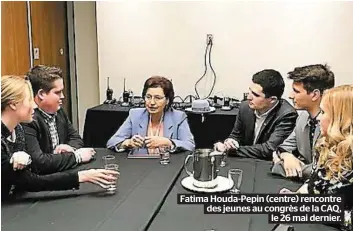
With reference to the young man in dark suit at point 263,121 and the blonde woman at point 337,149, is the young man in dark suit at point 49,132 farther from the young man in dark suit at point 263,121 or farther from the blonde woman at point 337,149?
the blonde woman at point 337,149

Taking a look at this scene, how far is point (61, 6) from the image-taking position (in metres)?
4.97

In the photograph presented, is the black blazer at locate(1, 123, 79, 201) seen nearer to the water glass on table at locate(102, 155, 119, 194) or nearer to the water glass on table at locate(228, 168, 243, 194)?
the water glass on table at locate(102, 155, 119, 194)

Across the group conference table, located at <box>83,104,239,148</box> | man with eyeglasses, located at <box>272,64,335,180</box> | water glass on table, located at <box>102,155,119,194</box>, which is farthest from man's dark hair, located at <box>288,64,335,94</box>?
conference table, located at <box>83,104,239,148</box>

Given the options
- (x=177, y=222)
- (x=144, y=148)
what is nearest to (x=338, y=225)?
(x=177, y=222)

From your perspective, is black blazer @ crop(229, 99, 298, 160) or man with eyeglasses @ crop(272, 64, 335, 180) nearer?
man with eyeglasses @ crop(272, 64, 335, 180)

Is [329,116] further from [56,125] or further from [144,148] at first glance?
[56,125]

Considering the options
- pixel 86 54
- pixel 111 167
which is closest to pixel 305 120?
pixel 111 167

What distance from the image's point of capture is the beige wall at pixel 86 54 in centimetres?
494

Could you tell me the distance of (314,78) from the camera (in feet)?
8.22

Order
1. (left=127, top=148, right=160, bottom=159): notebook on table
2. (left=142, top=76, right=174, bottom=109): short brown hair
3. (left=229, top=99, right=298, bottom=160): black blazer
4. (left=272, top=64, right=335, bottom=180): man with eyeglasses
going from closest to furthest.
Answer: (left=272, top=64, right=335, bottom=180): man with eyeglasses, (left=127, top=148, right=160, bottom=159): notebook on table, (left=229, top=99, right=298, bottom=160): black blazer, (left=142, top=76, right=174, bottom=109): short brown hair

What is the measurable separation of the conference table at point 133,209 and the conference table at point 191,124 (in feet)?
5.85

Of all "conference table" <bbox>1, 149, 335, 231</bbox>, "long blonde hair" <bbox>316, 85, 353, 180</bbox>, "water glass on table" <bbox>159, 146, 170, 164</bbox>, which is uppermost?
"long blonde hair" <bbox>316, 85, 353, 180</bbox>

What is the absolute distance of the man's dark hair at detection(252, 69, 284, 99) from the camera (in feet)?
9.16

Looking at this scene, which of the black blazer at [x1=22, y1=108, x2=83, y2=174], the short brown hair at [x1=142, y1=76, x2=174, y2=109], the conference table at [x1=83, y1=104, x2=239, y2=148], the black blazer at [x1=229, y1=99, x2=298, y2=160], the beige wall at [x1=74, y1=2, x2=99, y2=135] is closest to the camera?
the black blazer at [x1=22, y1=108, x2=83, y2=174]
